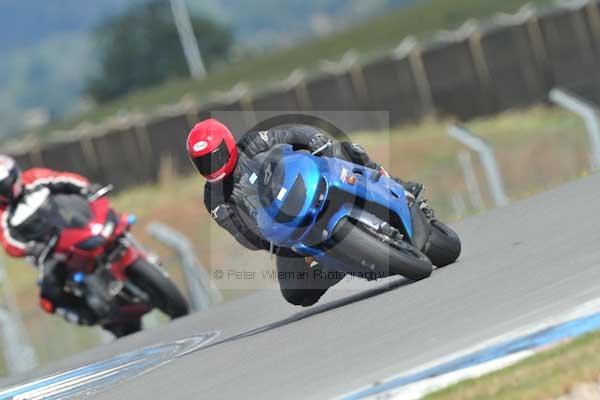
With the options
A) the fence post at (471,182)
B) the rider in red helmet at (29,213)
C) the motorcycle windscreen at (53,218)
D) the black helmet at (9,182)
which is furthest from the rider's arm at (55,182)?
the fence post at (471,182)

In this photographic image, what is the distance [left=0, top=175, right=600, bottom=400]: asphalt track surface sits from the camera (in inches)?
296

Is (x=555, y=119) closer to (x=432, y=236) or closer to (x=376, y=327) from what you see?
(x=432, y=236)

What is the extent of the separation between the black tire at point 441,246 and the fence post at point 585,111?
5575mm

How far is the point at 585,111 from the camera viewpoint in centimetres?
1711

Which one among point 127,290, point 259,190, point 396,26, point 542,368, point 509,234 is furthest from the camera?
point 396,26

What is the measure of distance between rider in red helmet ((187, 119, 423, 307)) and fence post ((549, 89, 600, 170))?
600 cm

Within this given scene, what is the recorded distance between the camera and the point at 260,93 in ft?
126

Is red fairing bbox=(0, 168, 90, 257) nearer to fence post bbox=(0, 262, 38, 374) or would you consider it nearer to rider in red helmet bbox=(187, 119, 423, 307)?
fence post bbox=(0, 262, 38, 374)

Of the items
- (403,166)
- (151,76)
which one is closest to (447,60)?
(403,166)

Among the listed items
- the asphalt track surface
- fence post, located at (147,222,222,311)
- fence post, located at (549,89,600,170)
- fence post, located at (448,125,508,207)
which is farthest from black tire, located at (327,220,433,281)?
fence post, located at (448,125,508,207)

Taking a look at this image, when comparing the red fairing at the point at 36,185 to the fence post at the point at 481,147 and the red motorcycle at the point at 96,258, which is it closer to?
the red motorcycle at the point at 96,258

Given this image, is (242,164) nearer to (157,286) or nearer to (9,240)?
(157,286)

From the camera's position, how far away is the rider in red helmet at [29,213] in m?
15.1

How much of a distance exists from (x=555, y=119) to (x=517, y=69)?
16.4 feet
